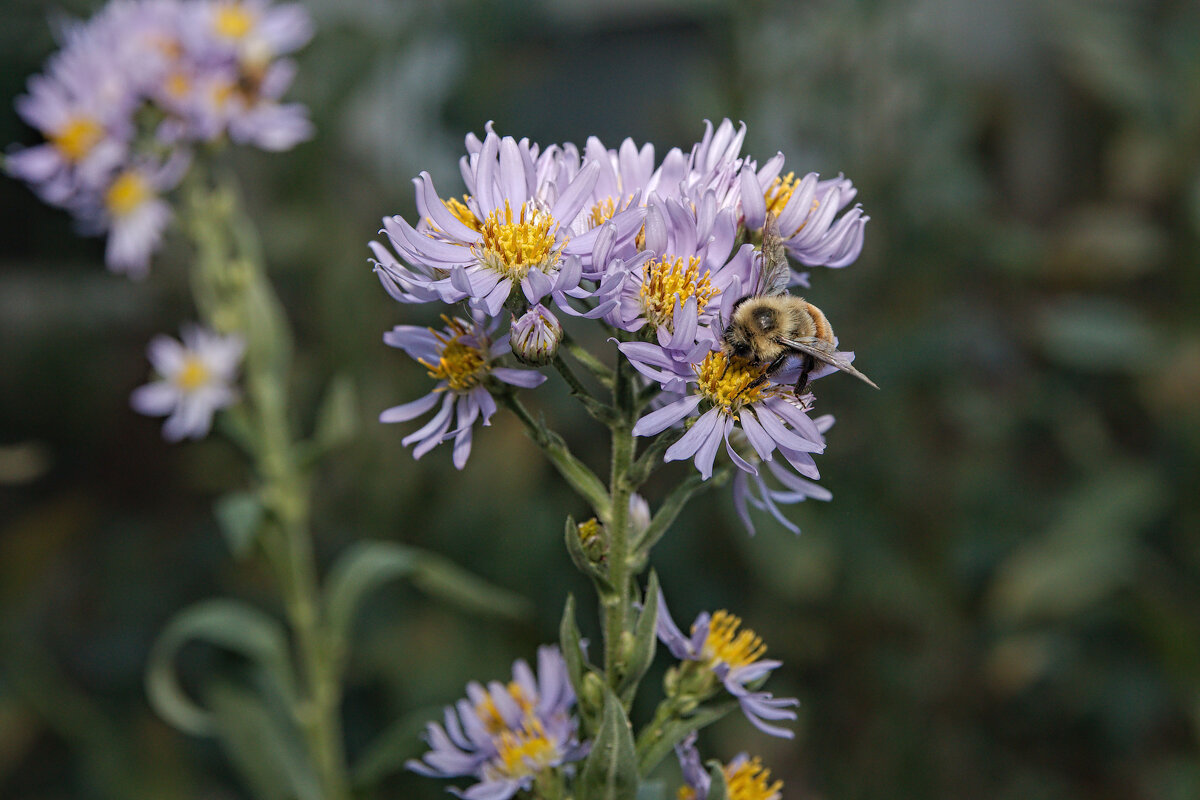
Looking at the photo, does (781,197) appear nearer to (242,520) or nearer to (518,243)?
(518,243)

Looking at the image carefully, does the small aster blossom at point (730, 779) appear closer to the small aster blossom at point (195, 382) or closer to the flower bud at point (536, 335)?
the flower bud at point (536, 335)

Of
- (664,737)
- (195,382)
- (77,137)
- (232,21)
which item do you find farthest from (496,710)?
(232,21)

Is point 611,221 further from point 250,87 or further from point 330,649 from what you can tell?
point 250,87

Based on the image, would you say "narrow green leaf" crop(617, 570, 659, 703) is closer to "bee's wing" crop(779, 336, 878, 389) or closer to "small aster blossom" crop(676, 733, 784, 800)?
"small aster blossom" crop(676, 733, 784, 800)

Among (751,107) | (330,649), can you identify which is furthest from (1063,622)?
(330,649)

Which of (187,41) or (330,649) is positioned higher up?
(187,41)

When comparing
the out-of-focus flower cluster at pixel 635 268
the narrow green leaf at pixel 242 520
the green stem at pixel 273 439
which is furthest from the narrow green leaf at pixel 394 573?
the out-of-focus flower cluster at pixel 635 268
